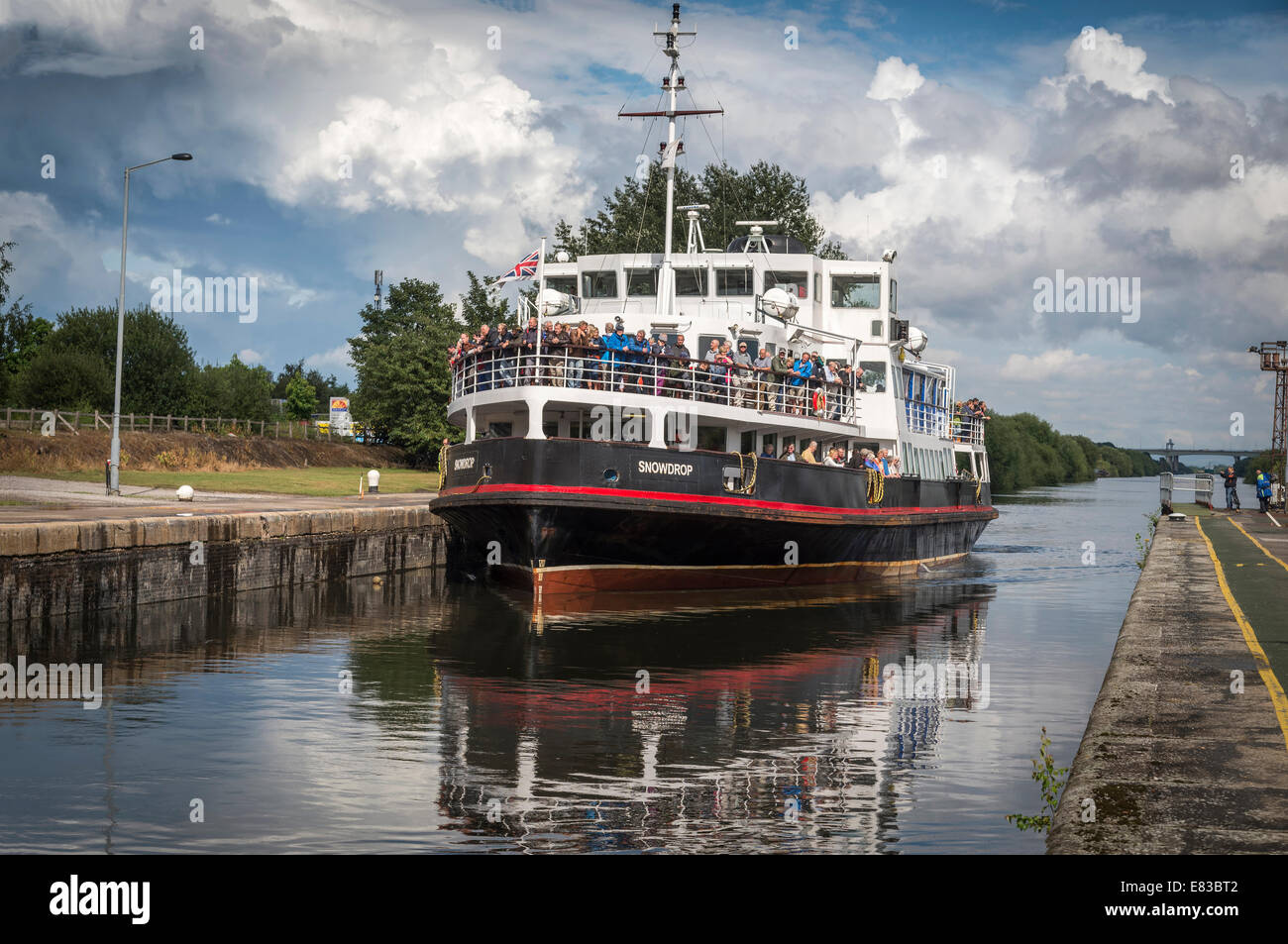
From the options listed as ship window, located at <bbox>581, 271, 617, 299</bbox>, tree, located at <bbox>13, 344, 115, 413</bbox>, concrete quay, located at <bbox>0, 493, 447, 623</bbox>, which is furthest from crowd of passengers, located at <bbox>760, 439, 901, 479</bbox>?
tree, located at <bbox>13, 344, 115, 413</bbox>

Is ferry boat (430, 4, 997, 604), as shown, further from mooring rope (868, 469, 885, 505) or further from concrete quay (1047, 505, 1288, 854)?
concrete quay (1047, 505, 1288, 854)

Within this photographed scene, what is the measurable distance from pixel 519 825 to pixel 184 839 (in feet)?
8.02

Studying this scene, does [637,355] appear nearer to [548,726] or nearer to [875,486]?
[875,486]

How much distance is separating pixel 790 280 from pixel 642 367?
26.4 ft

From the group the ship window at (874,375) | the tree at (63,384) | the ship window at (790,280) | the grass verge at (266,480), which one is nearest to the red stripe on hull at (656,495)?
the ship window at (874,375)

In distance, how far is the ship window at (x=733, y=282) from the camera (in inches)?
1137

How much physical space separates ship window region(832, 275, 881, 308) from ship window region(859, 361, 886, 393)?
1.56m

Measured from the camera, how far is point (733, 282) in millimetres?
29031

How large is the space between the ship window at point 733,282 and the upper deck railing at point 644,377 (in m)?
3.34

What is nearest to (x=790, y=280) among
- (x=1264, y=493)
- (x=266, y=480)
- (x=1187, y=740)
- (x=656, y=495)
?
(x=656, y=495)

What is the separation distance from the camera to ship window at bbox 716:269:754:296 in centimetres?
2888

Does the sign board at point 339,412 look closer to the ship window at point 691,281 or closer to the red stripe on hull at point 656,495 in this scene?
the ship window at point 691,281

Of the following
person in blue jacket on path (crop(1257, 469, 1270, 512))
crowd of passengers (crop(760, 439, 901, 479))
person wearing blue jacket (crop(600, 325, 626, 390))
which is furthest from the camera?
person in blue jacket on path (crop(1257, 469, 1270, 512))

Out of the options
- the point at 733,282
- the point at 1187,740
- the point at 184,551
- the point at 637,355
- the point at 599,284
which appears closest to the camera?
the point at 1187,740
